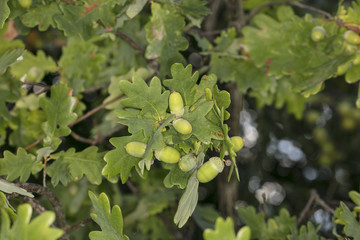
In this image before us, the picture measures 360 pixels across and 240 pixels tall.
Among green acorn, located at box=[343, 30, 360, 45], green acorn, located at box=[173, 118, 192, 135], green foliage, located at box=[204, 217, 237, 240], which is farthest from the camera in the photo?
green acorn, located at box=[343, 30, 360, 45]

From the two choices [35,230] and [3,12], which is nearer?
[35,230]

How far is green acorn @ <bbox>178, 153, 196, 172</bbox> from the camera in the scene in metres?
0.91

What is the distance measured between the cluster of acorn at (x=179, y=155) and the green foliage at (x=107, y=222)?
123 millimetres

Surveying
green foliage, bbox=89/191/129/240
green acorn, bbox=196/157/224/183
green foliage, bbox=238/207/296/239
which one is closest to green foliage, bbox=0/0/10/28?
green foliage, bbox=89/191/129/240

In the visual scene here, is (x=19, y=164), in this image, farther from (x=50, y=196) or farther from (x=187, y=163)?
(x=187, y=163)

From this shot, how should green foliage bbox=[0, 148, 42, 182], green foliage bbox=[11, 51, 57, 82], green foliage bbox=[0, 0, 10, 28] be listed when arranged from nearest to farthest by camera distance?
green foliage bbox=[0, 0, 10, 28], green foliage bbox=[0, 148, 42, 182], green foliage bbox=[11, 51, 57, 82]

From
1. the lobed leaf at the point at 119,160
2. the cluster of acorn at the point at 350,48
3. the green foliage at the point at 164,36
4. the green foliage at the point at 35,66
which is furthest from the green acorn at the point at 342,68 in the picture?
the green foliage at the point at 35,66

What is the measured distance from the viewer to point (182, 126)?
89 cm

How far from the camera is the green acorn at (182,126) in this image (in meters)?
0.88

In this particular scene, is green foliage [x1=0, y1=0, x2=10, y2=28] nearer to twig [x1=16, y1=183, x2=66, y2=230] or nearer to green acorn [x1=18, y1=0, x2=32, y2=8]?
green acorn [x1=18, y1=0, x2=32, y2=8]

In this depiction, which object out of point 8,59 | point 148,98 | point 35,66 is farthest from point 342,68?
point 35,66

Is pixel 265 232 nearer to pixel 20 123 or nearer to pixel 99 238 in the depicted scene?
pixel 99 238

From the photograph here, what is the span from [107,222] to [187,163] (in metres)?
0.21

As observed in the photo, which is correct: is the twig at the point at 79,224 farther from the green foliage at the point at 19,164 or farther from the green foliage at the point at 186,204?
the green foliage at the point at 186,204
